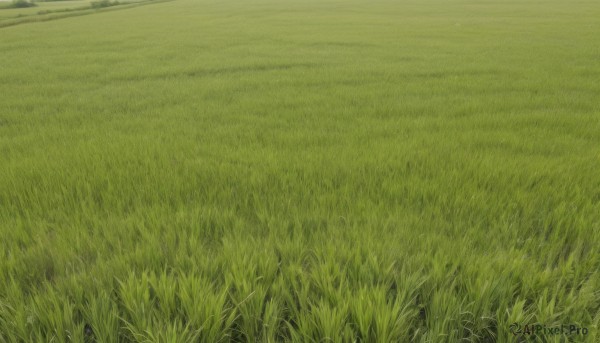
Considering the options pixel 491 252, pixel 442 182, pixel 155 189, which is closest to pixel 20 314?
pixel 155 189

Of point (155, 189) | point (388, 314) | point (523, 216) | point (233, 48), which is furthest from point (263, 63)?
point (388, 314)

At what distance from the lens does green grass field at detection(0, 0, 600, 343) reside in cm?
104

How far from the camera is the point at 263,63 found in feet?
25.1

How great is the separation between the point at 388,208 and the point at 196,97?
3683 millimetres

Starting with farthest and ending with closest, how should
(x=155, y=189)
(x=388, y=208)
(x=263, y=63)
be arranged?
(x=263, y=63), (x=155, y=189), (x=388, y=208)

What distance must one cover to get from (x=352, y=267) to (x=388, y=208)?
0.60 m

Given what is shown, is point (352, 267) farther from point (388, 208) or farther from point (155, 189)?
point (155, 189)

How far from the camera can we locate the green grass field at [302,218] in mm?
1045

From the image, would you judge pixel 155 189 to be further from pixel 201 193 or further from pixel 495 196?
pixel 495 196

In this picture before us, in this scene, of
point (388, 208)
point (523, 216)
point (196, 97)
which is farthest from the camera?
point (196, 97)

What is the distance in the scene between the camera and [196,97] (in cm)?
470

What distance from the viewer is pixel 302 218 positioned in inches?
64.7

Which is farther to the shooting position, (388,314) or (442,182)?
(442,182)

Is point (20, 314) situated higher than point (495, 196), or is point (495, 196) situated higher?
point (20, 314)
